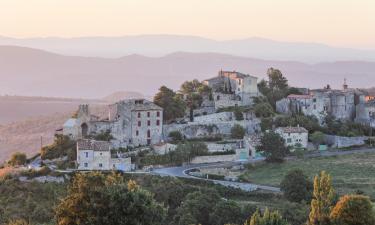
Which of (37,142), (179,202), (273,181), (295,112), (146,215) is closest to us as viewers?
(146,215)

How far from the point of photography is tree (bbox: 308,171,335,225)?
35.0m

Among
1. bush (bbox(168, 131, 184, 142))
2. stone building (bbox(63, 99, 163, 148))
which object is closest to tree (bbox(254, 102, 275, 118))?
bush (bbox(168, 131, 184, 142))

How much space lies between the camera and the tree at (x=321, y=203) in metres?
35.0

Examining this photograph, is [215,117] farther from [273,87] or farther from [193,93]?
[273,87]

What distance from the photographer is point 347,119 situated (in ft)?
245

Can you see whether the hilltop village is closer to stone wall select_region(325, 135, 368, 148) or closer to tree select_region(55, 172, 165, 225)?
stone wall select_region(325, 135, 368, 148)

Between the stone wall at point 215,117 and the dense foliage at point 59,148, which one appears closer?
the dense foliage at point 59,148

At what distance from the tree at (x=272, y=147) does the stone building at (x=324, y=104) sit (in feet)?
35.9

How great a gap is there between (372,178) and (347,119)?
1832cm

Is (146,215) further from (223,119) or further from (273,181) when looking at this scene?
(223,119)

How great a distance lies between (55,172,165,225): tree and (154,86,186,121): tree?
3694 centimetres

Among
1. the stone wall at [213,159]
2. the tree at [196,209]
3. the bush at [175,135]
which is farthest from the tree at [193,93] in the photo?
the tree at [196,209]

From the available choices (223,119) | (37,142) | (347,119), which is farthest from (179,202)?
(37,142)

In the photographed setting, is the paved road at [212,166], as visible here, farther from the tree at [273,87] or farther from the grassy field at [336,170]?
the tree at [273,87]
